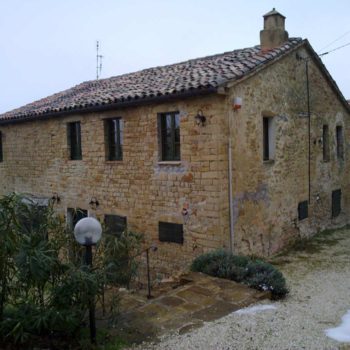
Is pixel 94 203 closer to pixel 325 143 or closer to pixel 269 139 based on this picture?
pixel 269 139

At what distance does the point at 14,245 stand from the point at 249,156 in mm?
6081

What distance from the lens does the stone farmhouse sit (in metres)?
8.61

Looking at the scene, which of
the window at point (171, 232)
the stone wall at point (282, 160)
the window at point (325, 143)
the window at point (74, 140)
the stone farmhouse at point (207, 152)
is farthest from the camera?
the window at point (325, 143)

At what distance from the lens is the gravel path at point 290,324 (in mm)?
4727

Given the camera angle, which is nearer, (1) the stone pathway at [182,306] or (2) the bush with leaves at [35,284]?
(2) the bush with leaves at [35,284]

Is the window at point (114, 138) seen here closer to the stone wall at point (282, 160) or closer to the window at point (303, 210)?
the stone wall at point (282, 160)

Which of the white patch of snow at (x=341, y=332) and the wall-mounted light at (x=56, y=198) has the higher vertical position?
the wall-mounted light at (x=56, y=198)

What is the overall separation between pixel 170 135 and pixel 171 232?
2307 mm

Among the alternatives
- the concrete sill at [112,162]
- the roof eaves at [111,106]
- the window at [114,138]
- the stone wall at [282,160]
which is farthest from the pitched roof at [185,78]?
the concrete sill at [112,162]

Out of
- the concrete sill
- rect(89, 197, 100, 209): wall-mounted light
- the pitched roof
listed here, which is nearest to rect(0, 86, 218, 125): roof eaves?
the pitched roof

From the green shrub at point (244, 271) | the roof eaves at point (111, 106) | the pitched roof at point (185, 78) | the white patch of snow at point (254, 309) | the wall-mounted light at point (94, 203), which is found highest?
the pitched roof at point (185, 78)

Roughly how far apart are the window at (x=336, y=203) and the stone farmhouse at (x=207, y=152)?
0.10 meters

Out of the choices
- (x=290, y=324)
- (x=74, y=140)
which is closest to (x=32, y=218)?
(x=290, y=324)

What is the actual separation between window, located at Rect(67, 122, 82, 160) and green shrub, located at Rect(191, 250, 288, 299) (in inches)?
237
